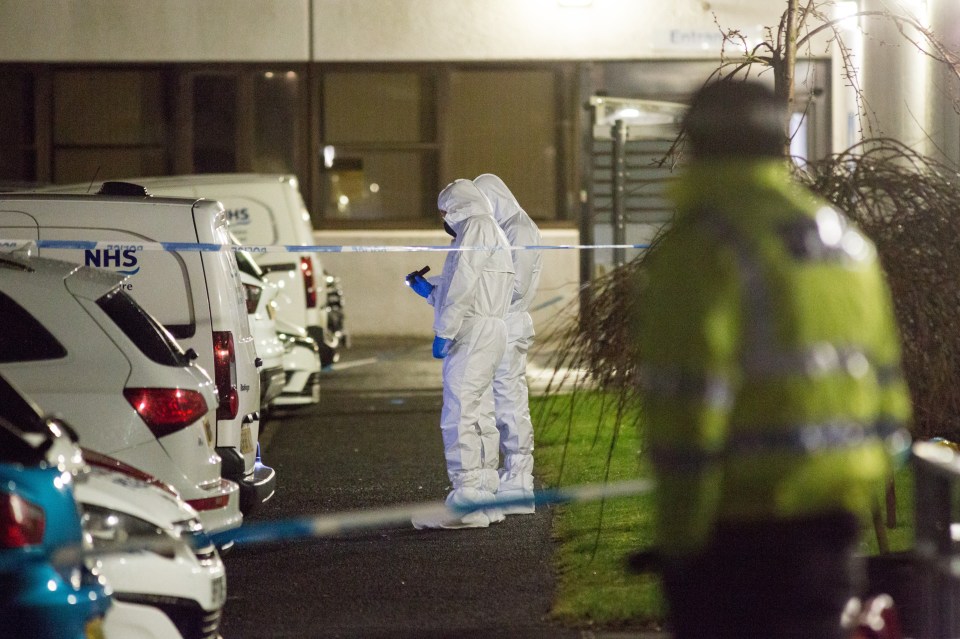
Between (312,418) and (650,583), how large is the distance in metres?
7.02

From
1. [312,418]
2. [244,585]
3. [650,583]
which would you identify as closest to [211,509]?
[244,585]

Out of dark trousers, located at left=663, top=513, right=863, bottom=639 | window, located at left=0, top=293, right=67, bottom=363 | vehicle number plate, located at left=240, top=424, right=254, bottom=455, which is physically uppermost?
window, located at left=0, top=293, right=67, bottom=363

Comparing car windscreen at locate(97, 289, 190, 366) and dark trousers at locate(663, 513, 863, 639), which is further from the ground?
car windscreen at locate(97, 289, 190, 366)

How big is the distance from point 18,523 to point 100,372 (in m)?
2.17

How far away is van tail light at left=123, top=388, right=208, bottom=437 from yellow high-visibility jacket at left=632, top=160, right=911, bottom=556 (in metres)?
3.56

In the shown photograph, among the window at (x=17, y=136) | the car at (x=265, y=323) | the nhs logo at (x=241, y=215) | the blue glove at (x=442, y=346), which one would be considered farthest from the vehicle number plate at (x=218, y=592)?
the window at (x=17, y=136)

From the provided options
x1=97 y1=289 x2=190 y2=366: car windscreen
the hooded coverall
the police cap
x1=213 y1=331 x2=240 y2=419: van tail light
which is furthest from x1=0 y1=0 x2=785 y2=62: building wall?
the hooded coverall

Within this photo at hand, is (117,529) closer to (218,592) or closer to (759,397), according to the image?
(218,592)

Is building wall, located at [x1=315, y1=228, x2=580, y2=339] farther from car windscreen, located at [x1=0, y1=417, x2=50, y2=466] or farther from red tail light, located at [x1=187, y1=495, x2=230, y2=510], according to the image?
car windscreen, located at [x1=0, y1=417, x2=50, y2=466]

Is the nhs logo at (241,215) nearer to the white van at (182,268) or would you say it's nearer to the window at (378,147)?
the white van at (182,268)

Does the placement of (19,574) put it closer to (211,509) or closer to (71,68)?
(211,509)

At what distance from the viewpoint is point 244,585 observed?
7398 millimetres

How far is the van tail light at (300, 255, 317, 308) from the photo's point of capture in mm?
13477

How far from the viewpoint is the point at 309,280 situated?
531 inches
